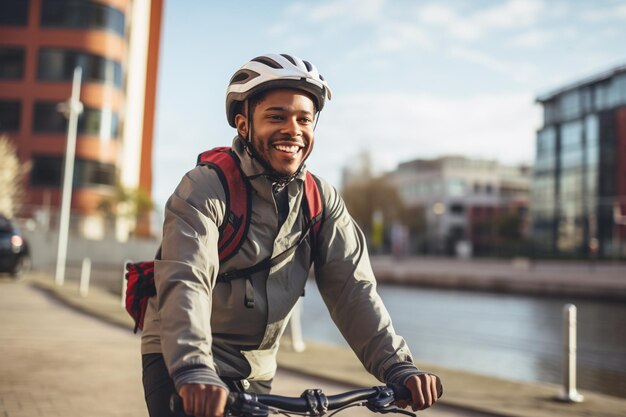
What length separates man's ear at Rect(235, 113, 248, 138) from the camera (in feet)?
8.46

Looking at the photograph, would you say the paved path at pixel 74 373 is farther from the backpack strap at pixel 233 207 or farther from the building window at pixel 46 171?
the building window at pixel 46 171

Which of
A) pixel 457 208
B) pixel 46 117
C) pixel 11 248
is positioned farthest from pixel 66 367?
pixel 457 208

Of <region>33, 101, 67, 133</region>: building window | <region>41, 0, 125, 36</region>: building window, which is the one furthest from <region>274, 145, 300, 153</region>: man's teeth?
<region>41, 0, 125, 36</region>: building window

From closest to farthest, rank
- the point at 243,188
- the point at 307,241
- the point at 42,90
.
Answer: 1. the point at 243,188
2. the point at 307,241
3. the point at 42,90

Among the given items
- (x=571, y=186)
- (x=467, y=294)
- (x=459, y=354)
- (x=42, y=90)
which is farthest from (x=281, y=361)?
(x=571, y=186)

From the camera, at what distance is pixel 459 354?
456 inches

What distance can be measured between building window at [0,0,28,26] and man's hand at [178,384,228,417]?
45041 mm

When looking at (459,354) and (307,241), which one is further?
(459,354)

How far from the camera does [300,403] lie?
6.58ft

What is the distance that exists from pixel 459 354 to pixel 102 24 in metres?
36.8

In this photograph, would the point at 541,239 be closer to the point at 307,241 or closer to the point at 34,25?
the point at 34,25

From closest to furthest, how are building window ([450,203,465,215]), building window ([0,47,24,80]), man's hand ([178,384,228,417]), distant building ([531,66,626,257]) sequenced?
man's hand ([178,384,228,417]) < building window ([0,47,24,80]) < distant building ([531,66,626,257]) < building window ([450,203,465,215])

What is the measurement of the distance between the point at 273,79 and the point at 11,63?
145 feet

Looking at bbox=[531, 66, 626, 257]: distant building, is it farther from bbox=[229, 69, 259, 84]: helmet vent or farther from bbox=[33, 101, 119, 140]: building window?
bbox=[229, 69, 259, 84]: helmet vent
